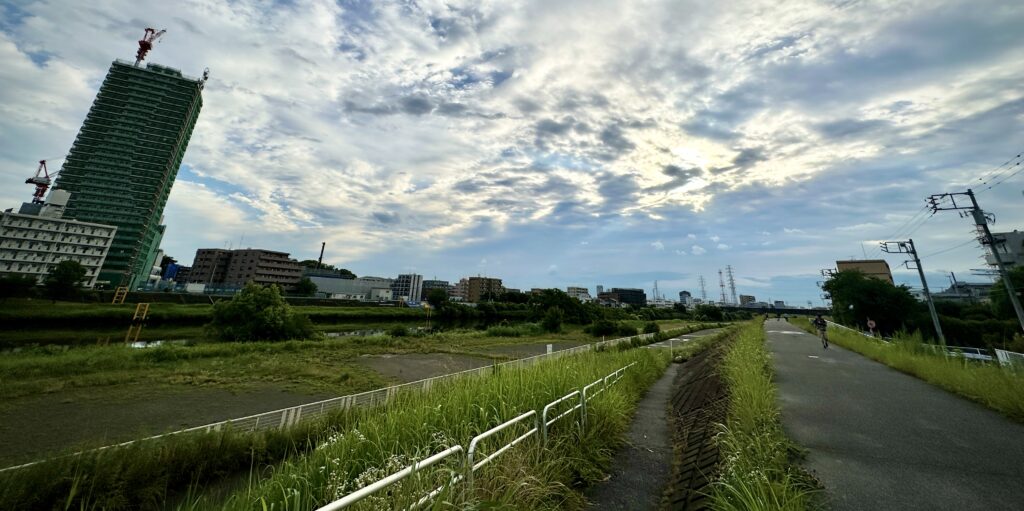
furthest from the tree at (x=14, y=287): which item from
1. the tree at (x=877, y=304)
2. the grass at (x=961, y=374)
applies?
the tree at (x=877, y=304)

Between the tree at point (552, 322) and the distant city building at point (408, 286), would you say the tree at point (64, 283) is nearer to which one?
the tree at point (552, 322)

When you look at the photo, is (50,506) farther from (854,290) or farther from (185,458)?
(854,290)

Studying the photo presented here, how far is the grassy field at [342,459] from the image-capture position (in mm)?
3539

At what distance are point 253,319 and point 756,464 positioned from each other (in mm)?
37548

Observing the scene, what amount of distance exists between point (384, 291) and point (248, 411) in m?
104

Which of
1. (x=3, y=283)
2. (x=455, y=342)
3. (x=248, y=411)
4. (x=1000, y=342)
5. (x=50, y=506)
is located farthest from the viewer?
(x=3, y=283)

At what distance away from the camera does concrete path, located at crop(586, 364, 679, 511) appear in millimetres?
4723

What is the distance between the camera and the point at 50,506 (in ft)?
17.3

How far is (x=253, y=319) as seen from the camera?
3048cm

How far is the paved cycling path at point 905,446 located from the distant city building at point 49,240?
105 meters

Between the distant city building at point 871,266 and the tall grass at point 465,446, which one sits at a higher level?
the distant city building at point 871,266

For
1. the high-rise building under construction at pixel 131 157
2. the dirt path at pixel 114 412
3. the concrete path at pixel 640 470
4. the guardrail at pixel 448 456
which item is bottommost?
the dirt path at pixel 114 412

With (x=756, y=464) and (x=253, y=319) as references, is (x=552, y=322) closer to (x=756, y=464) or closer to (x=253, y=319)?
(x=253, y=319)

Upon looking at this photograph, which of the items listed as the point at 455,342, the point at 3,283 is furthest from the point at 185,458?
the point at 3,283
